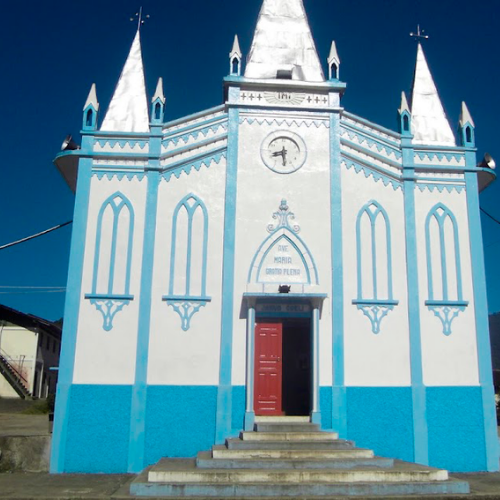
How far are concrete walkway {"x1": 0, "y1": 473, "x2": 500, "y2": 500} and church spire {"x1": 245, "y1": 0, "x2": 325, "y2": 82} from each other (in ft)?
33.6

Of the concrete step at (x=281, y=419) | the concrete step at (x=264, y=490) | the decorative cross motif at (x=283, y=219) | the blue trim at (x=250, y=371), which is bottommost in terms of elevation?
the concrete step at (x=264, y=490)

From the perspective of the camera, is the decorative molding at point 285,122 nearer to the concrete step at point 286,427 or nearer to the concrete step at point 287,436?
the concrete step at point 286,427

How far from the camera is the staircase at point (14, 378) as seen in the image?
32.4 m

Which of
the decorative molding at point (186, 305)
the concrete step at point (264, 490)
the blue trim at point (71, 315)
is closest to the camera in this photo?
the concrete step at point (264, 490)

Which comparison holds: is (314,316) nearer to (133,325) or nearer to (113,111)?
(133,325)

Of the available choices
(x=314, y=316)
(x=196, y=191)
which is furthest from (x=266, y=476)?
(x=196, y=191)

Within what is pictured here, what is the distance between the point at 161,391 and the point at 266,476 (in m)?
A: 3.63

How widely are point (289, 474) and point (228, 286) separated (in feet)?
15.2

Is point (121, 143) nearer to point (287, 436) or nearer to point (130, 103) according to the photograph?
point (130, 103)

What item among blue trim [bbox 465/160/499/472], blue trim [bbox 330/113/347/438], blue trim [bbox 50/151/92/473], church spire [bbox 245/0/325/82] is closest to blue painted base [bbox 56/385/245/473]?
blue trim [bbox 50/151/92/473]

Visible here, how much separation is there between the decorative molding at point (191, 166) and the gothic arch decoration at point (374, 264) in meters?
3.68

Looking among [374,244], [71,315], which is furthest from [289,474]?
[374,244]

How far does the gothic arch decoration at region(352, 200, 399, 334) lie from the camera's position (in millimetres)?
13570

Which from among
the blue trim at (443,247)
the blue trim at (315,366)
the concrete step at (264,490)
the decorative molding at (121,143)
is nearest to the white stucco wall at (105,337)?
the decorative molding at (121,143)
